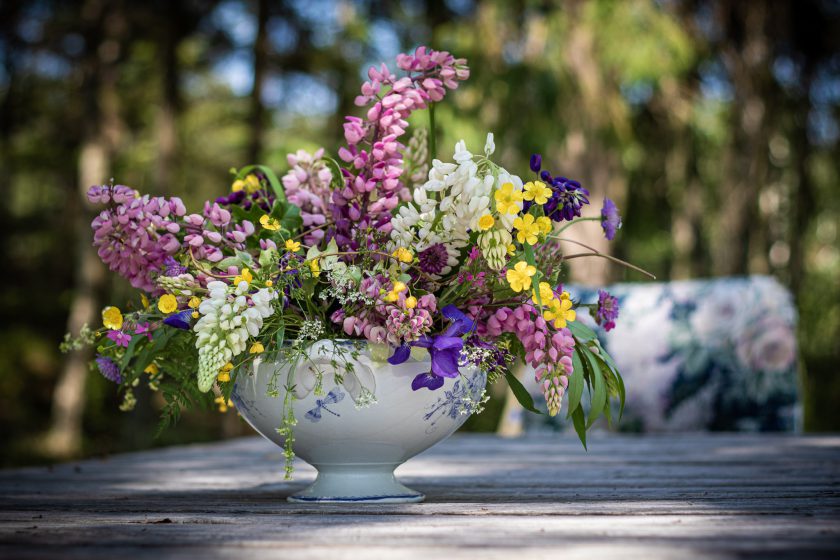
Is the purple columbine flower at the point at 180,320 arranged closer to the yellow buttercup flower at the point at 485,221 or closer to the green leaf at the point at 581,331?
the yellow buttercup flower at the point at 485,221

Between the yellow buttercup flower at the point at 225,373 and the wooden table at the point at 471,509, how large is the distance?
156 millimetres

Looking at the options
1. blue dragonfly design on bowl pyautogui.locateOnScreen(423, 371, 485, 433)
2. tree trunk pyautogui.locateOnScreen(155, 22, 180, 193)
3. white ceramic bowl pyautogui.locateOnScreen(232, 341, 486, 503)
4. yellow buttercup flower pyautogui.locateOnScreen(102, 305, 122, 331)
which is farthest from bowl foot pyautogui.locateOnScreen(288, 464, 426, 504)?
tree trunk pyautogui.locateOnScreen(155, 22, 180, 193)

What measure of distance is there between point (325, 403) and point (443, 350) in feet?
0.55

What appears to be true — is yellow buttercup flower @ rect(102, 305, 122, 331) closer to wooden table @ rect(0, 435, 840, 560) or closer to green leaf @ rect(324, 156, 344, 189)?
wooden table @ rect(0, 435, 840, 560)

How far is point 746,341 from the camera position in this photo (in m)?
2.35

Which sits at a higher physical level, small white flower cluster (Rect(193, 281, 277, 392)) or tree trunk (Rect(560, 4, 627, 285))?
tree trunk (Rect(560, 4, 627, 285))

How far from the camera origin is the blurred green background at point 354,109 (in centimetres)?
596

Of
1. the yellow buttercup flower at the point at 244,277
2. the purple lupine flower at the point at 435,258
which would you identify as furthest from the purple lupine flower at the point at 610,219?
the yellow buttercup flower at the point at 244,277

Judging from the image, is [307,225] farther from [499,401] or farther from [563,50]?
[499,401]

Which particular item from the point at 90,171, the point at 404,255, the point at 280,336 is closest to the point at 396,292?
the point at 404,255

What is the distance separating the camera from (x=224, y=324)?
100 cm

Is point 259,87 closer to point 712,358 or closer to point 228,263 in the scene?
point 712,358

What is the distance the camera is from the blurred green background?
19.6 ft

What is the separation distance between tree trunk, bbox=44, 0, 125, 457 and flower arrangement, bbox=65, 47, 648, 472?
19.9ft
